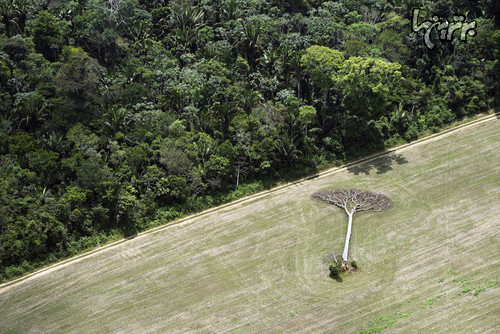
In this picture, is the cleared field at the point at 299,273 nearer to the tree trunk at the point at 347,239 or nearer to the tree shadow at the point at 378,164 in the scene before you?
the tree trunk at the point at 347,239

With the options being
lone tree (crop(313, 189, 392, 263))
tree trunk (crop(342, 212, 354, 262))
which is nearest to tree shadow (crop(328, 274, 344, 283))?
tree trunk (crop(342, 212, 354, 262))

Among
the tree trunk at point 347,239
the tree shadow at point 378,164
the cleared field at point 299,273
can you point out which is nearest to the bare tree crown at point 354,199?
the cleared field at point 299,273

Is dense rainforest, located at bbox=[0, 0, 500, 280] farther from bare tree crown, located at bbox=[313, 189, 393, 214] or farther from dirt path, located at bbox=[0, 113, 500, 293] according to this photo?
bare tree crown, located at bbox=[313, 189, 393, 214]

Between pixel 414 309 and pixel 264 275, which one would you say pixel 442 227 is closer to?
pixel 414 309

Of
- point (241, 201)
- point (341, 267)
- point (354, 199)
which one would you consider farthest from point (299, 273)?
point (241, 201)

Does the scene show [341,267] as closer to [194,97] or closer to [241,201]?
[241,201]

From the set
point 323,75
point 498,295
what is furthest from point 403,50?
point 498,295
